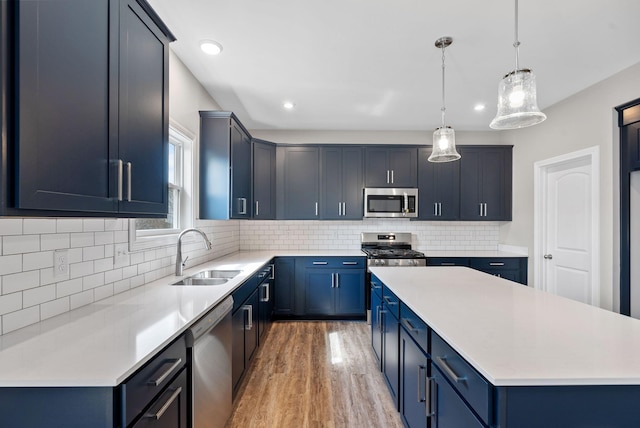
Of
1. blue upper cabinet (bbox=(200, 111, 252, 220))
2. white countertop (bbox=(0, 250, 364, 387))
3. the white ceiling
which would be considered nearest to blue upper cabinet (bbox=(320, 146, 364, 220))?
the white ceiling

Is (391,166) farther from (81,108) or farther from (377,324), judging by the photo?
(81,108)

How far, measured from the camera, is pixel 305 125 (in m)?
4.25

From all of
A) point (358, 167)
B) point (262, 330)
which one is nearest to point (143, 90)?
point (262, 330)

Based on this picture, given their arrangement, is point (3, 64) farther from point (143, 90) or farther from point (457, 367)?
point (457, 367)

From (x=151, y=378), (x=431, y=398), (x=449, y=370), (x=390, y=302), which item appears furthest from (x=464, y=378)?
(x=151, y=378)

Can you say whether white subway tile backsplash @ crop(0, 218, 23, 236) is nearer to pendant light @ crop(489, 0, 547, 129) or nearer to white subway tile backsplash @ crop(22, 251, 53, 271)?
white subway tile backsplash @ crop(22, 251, 53, 271)

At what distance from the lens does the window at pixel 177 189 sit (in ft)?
7.78

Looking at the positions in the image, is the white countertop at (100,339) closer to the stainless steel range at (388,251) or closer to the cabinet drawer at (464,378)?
the cabinet drawer at (464,378)

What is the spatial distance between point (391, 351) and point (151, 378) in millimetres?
1581

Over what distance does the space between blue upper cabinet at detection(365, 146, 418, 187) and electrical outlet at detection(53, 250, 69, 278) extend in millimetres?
3469

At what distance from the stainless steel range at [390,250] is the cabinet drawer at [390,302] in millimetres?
1596

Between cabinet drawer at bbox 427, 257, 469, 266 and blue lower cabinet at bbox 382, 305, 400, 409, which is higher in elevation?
cabinet drawer at bbox 427, 257, 469, 266

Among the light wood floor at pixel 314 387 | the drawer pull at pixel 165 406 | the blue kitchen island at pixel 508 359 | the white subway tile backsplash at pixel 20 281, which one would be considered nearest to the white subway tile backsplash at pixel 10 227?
the white subway tile backsplash at pixel 20 281

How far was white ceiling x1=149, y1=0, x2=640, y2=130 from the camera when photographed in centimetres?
188
